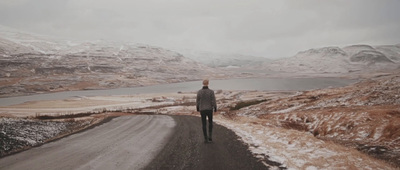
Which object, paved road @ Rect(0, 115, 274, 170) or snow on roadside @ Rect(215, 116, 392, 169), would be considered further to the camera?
paved road @ Rect(0, 115, 274, 170)

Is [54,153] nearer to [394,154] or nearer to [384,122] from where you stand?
[394,154]

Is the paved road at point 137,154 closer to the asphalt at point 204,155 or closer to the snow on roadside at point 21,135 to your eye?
the asphalt at point 204,155

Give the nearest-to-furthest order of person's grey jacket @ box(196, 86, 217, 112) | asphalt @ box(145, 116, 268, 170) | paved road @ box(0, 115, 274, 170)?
asphalt @ box(145, 116, 268, 170), paved road @ box(0, 115, 274, 170), person's grey jacket @ box(196, 86, 217, 112)

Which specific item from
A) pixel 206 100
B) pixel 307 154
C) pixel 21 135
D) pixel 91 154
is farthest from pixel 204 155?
pixel 21 135

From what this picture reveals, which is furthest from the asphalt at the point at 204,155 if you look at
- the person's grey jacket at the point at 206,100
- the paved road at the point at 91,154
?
the person's grey jacket at the point at 206,100

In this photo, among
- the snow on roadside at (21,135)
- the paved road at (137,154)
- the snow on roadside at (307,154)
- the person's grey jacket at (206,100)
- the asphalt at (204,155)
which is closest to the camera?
the snow on roadside at (307,154)

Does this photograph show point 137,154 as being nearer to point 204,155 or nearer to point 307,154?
point 204,155

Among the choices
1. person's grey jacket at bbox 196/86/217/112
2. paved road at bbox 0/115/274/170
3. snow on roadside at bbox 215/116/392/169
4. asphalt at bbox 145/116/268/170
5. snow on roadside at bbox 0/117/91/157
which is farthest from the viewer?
person's grey jacket at bbox 196/86/217/112

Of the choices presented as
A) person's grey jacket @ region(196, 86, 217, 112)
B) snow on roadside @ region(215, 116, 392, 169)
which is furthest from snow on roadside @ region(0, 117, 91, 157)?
snow on roadside @ region(215, 116, 392, 169)

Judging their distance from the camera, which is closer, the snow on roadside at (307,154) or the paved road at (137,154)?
the snow on roadside at (307,154)

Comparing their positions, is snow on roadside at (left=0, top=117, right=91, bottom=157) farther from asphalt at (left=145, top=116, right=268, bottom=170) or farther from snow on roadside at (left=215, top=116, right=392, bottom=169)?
snow on roadside at (left=215, top=116, right=392, bottom=169)

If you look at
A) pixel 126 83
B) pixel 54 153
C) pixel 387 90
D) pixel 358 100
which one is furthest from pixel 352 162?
pixel 126 83

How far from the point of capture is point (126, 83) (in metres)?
195

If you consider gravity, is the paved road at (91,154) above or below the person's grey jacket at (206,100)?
below
